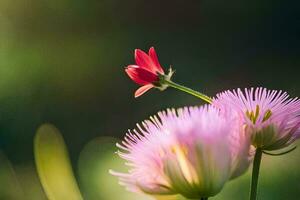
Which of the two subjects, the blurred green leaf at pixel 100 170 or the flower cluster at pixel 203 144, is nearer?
the flower cluster at pixel 203 144

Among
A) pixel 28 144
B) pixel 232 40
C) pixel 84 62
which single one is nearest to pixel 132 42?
pixel 84 62

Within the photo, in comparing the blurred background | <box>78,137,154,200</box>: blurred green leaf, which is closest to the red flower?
<box>78,137,154,200</box>: blurred green leaf

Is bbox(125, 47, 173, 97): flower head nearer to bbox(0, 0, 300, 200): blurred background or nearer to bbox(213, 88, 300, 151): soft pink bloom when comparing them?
bbox(213, 88, 300, 151): soft pink bloom

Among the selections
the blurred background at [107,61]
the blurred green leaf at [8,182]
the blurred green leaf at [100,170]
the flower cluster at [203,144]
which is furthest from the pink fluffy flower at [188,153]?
the blurred background at [107,61]

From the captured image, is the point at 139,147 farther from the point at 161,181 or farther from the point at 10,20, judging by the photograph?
the point at 10,20

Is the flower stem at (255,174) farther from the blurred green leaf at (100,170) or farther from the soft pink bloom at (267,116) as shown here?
the blurred green leaf at (100,170)
